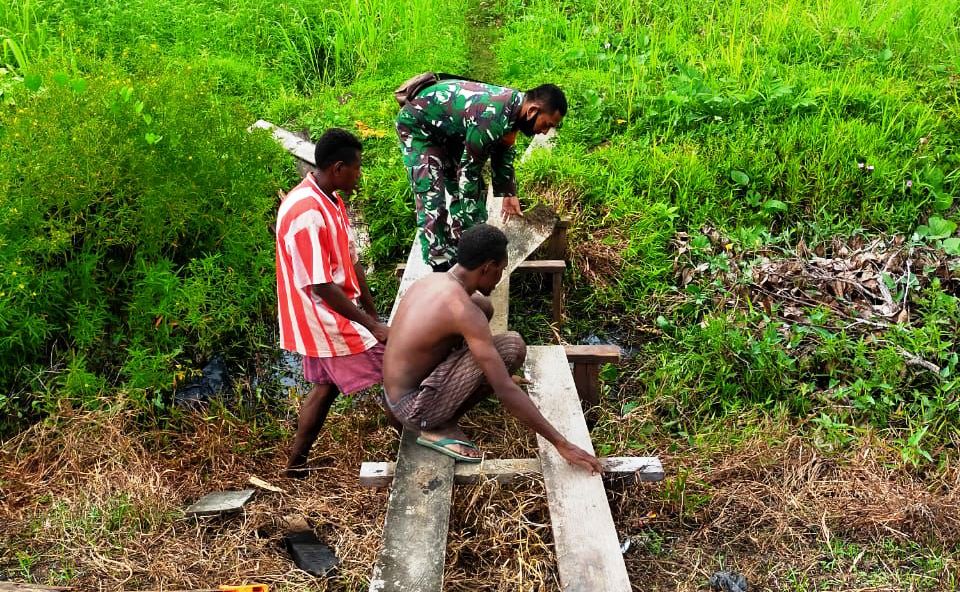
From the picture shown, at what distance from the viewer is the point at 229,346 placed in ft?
16.3

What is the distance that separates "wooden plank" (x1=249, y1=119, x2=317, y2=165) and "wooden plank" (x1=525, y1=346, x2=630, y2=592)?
3.14 m

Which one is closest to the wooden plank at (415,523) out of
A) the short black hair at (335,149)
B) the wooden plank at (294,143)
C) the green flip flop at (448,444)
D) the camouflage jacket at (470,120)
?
the green flip flop at (448,444)

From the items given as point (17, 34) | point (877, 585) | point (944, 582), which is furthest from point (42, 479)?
point (17, 34)

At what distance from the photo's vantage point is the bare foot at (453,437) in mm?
3385

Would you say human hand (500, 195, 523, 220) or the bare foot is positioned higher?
human hand (500, 195, 523, 220)

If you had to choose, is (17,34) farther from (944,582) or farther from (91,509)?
(944,582)

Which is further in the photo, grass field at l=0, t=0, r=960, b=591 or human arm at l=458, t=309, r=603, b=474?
grass field at l=0, t=0, r=960, b=591

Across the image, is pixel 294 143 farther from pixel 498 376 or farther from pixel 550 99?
pixel 498 376

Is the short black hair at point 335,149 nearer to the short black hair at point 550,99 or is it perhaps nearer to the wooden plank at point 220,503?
the short black hair at point 550,99

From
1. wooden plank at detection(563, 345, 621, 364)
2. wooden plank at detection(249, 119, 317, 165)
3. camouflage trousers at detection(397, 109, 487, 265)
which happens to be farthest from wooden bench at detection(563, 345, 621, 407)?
wooden plank at detection(249, 119, 317, 165)

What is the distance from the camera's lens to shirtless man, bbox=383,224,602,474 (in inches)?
124

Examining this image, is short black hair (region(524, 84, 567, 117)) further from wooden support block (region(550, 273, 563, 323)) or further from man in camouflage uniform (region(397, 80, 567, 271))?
wooden support block (region(550, 273, 563, 323))

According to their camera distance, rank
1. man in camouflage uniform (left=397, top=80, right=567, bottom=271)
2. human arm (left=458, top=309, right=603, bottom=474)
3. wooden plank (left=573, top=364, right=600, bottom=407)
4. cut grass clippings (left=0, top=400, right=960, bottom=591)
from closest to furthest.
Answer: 1. human arm (left=458, top=309, right=603, bottom=474)
2. cut grass clippings (left=0, top=400, right=960, bottom=591)
3. man in camouflage uniform (left=397, top=80, right=567, bottom=271)
4. wooden plank (left=573, top=364, right=600, bottom=407)

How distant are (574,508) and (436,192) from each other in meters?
2.02
